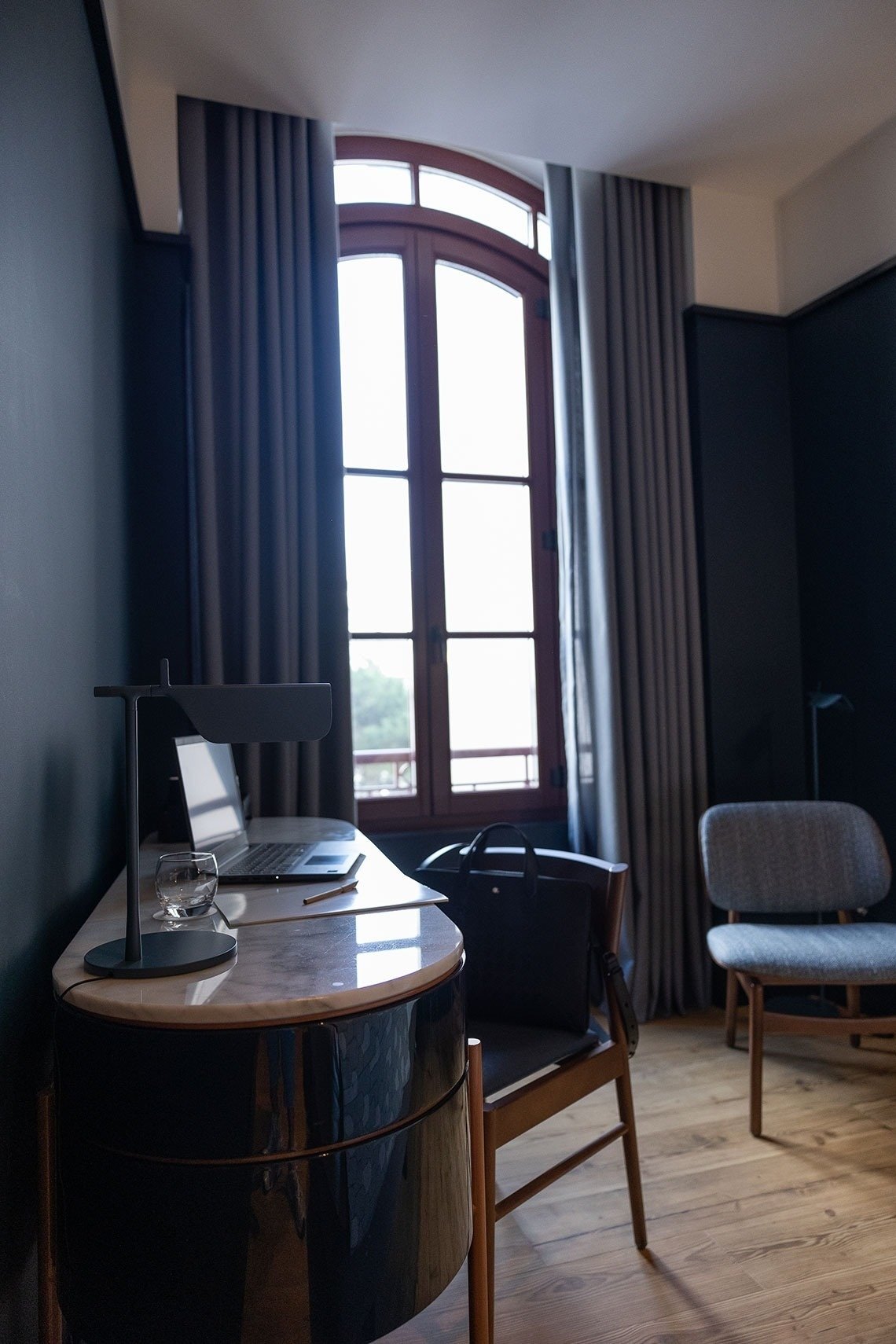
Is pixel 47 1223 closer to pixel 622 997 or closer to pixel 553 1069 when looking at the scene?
pixel 553 1069

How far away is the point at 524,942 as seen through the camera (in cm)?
176

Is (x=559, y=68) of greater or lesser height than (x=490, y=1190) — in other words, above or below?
above

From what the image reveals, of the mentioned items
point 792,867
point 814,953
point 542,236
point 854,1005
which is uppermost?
point 542,236

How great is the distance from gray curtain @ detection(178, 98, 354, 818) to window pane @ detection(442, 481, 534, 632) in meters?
0.56

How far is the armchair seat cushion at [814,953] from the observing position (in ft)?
7.39

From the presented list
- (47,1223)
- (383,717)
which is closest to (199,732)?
(47,1223)

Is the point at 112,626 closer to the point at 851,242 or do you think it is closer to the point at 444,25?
the point at 444,25

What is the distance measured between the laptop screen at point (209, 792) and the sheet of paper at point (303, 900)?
207 mm

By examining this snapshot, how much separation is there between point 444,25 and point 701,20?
0.71 m

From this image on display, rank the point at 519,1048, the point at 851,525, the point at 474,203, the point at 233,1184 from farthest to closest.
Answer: the point at 474,203 → the point at 851,525 → the point at 519,1048 → the point at 233,1184

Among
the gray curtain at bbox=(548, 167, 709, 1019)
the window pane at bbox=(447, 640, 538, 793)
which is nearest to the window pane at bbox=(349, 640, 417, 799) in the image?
the window pane at bbox=(447, 640, 538, 793)

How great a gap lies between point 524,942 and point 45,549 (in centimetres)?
115

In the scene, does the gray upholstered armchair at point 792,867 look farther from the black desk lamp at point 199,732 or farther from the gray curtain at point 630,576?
the black desk lamp at point 199,732

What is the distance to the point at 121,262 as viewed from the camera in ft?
7.41
